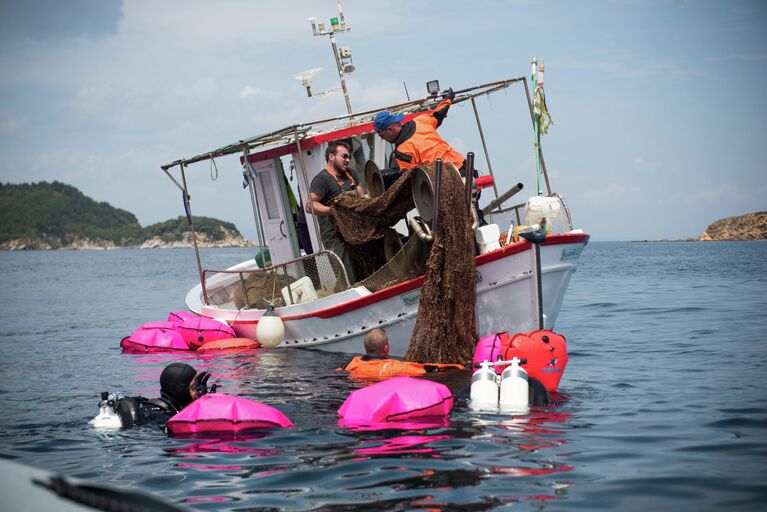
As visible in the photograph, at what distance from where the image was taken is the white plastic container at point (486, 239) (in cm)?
1070

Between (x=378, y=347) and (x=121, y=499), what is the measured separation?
709 centimetres

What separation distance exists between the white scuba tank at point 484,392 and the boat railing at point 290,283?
4.21 m

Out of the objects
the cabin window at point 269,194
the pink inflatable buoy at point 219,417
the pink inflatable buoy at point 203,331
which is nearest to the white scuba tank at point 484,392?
the pink inflatable buoy at point 219,417

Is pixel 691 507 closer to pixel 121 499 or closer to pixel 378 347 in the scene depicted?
pixel 121 499

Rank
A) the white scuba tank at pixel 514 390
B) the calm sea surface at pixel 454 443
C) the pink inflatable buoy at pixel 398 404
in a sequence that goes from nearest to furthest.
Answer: the calm sea surface at pixel 454 443 → the pink inflatable buoy at pixel 398 404 → the white scuba tank at pixel 514 390

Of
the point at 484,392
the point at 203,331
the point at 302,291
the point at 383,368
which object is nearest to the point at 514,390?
the point at 484,392

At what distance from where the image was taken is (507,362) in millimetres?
7980

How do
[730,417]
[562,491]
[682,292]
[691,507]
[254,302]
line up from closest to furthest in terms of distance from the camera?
[691,507], [562,491], [730,417], [254,302], [682,292]

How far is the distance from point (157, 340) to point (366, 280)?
5.03 meters

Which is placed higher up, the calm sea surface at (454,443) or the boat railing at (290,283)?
the boat railing at (290,283)

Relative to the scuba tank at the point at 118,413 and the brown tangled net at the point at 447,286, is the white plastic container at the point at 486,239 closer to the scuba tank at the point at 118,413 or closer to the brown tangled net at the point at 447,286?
the brown tangled net at the point at 447,286

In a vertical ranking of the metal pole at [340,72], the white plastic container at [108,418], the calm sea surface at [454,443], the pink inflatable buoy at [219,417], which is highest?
the metal pole at [340,72]

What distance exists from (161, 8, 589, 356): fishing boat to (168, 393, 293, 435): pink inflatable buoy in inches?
148

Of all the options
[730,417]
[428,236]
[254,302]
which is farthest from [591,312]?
[730,417]
